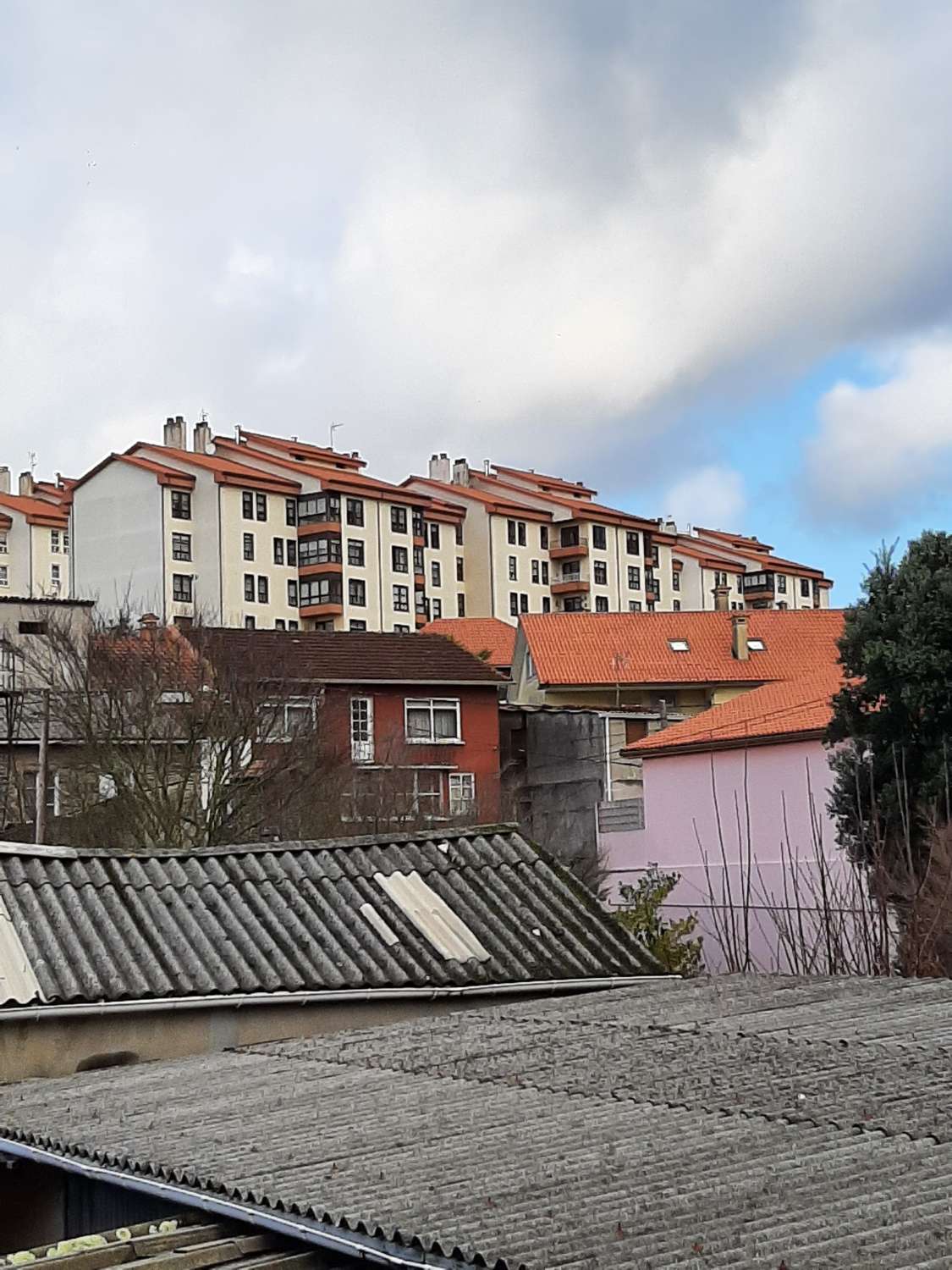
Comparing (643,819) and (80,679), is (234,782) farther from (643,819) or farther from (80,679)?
(643,819)

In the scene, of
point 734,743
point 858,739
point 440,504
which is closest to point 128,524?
point 440,504

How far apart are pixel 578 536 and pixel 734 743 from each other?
5759 centimetres

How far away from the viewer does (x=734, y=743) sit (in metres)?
34.3

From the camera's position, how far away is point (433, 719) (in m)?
49.8

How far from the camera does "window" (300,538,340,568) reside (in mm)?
81000

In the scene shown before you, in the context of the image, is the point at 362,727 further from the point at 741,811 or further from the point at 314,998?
the point at 314,998

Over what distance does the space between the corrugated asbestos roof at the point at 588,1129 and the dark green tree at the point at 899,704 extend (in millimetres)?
13416

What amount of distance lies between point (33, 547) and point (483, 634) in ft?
84.8

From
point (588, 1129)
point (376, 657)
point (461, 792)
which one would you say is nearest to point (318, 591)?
point (376, 657)

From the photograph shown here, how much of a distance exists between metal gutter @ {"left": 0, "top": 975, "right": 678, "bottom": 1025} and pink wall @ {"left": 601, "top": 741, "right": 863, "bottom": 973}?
511 inches

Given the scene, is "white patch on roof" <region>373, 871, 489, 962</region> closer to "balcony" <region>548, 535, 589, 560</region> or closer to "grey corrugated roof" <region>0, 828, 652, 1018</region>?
"grey corrugated roof" <region>0, 828, 652, 1018</region>

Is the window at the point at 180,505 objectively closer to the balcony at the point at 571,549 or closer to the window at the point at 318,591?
the window at the point at 318,591

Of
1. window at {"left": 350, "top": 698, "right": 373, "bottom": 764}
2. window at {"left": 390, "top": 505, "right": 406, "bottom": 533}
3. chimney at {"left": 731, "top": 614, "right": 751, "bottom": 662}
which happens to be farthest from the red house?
window at {"left": 390, "top": 505, "right": 406, "bottom": 533}

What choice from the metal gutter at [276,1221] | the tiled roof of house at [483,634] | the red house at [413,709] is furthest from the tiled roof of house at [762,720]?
the tiled roof of house at [483,634]
